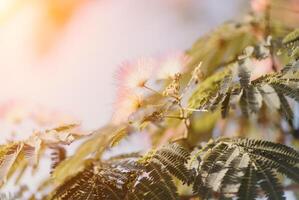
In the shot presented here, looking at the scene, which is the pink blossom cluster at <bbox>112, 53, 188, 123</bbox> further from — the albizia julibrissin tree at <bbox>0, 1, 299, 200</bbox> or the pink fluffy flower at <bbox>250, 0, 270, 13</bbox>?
the pink fluffy flower at <bbox>250, 0, 270, 13</bbox>

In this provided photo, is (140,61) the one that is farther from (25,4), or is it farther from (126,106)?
(25,4)

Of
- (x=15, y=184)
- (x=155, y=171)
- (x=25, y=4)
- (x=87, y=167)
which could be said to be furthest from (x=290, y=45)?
(x=25, y=4)

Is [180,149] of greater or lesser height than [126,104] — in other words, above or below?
below

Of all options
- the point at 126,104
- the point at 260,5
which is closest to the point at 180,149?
the point at 126,104

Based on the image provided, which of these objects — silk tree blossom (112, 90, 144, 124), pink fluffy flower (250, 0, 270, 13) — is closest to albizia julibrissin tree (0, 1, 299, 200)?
silk tree blossom (112, 90, 144, 124)

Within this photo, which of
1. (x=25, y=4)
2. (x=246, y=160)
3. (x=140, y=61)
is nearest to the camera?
(x=246, y=160)

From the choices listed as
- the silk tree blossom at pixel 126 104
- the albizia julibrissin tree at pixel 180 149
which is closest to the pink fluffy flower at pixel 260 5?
the albizia julibrissin tree at pixel 180 149

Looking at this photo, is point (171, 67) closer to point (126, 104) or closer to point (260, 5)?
point (126, 104)
